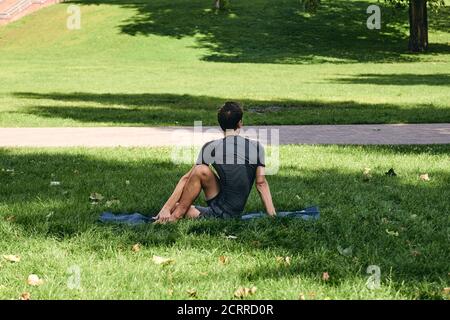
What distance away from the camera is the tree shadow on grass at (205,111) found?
559 inches

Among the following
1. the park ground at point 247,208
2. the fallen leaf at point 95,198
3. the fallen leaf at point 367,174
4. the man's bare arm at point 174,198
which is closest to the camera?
the park ground at point 247,208

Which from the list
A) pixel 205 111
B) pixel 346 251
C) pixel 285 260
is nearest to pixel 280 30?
pixel 205 111

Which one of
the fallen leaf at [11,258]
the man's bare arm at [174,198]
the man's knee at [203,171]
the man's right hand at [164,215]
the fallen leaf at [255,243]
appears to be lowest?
the fallen leaf at [255,243]

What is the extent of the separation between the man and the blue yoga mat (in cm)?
12

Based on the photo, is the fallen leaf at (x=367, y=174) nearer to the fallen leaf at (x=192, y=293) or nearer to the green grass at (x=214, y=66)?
the fallen leaf at (x=192, y=293)

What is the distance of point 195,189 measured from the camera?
20.1 feet

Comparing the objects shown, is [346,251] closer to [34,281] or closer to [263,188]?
[263,188]

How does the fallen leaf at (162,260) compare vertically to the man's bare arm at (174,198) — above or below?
below

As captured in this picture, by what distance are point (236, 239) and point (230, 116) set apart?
1.04m

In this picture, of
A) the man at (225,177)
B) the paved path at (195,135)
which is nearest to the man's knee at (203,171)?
the man at (225,177)

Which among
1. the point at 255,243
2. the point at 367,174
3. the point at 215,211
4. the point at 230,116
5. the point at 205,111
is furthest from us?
the point at 205,111

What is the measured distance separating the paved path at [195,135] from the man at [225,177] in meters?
5.01

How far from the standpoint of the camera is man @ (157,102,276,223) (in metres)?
6.04

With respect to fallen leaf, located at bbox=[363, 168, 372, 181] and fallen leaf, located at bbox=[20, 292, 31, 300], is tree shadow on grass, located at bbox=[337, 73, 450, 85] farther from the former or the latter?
fallen leaf, located at bbox=[20, 292, 31, 300]
